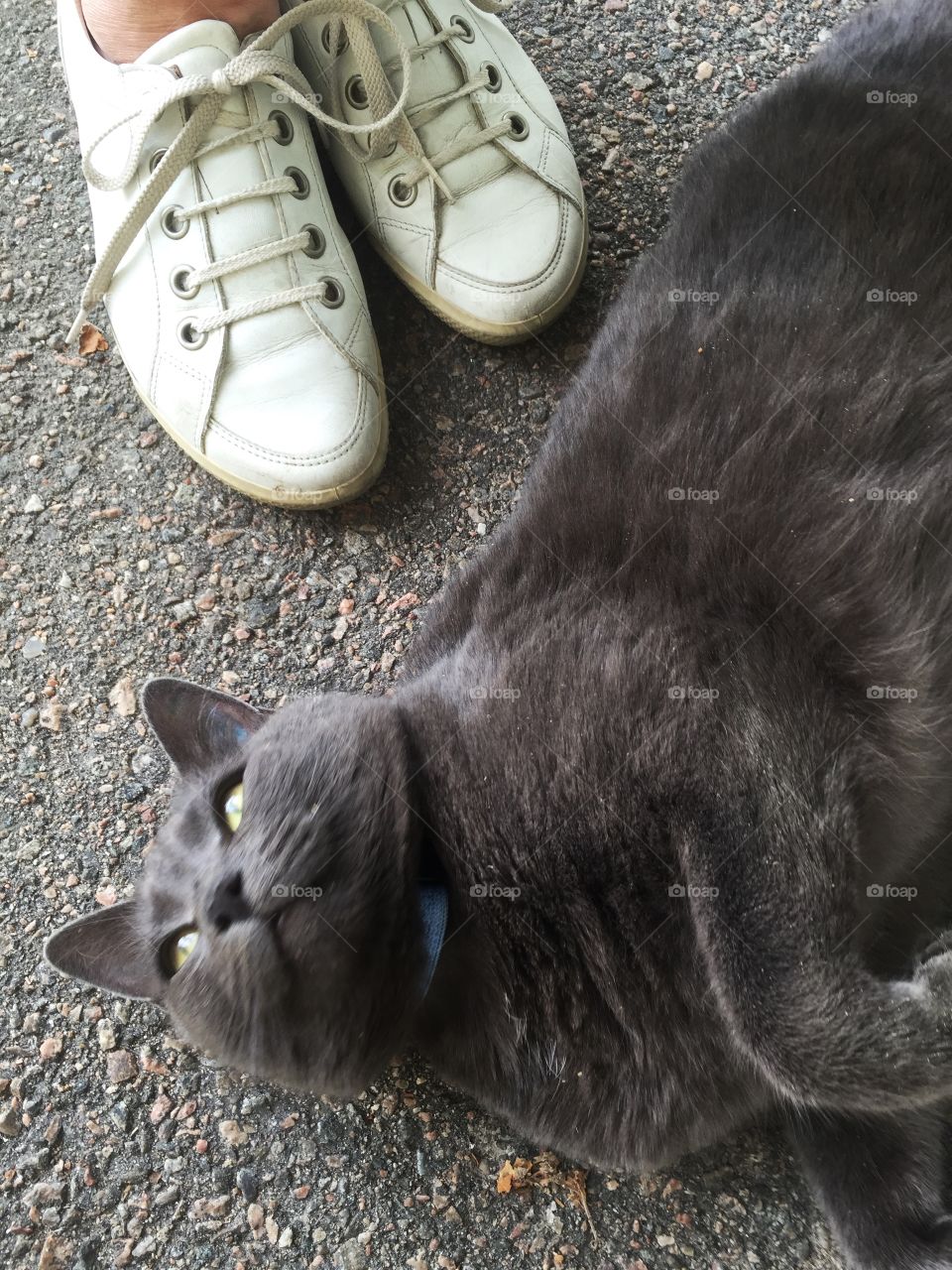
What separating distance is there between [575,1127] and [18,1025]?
2.81 feet

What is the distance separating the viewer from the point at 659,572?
3.89 ft

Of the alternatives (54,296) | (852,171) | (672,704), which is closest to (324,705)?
(672,704)

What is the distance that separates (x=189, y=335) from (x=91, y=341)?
41 centimetres

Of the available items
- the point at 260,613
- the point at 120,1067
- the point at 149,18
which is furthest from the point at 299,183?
the point at 120,1067

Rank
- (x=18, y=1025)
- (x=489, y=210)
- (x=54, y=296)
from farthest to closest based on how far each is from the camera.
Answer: (x=54, y=296) → (x=489, y=210) → (x=18, y=1025)

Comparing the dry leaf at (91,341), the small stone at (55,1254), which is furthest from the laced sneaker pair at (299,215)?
the small stone at (55,1254)

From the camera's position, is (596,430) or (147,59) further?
(147,59)

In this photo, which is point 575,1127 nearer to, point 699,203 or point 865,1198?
point 865,1198

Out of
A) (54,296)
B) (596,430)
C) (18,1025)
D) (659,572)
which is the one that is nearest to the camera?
(659,572)

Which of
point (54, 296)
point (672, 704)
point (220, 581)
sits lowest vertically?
point (220, 581)

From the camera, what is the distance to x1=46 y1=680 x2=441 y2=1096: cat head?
3.36ft

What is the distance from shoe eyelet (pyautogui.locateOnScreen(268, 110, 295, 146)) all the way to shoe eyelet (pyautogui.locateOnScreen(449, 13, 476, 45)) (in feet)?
1.07

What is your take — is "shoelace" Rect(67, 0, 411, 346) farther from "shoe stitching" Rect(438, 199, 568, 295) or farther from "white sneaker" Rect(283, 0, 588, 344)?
"shoe stitching" Rect(438, 199, 568, 295)

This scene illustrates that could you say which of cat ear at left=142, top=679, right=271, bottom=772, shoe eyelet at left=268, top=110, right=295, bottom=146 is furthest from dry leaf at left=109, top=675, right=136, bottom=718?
shoe eyelet at left=268, top=110, right=295, bottom=146
